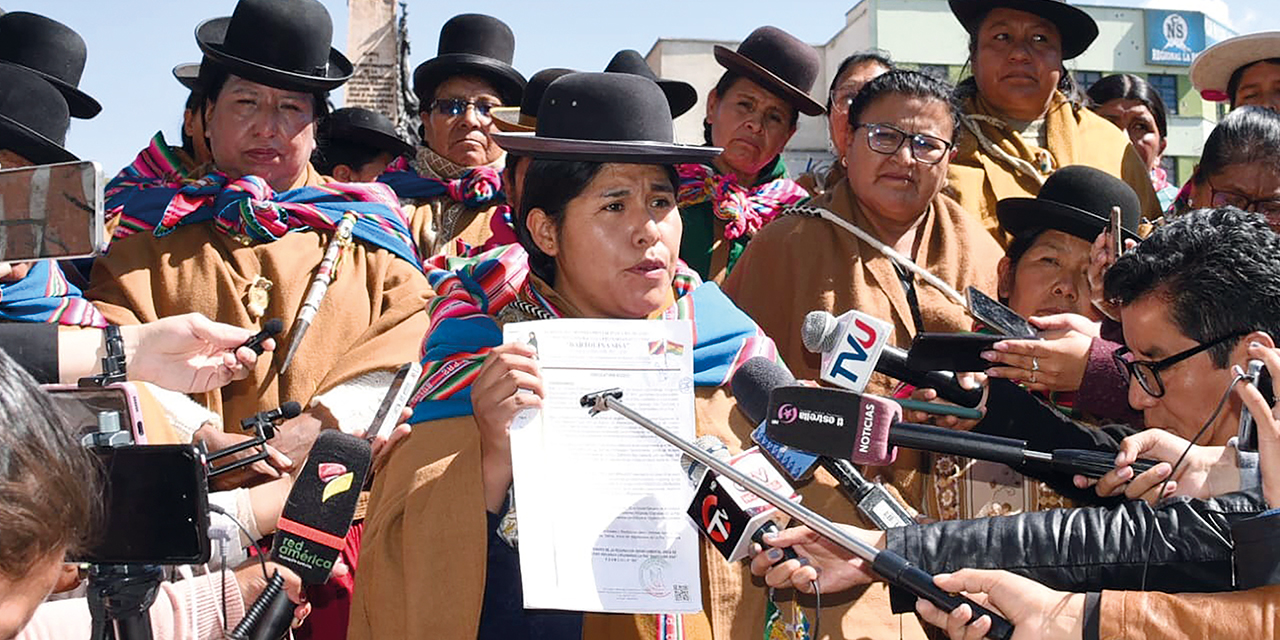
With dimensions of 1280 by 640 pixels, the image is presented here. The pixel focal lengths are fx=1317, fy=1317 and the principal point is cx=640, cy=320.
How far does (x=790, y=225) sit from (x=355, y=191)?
1694 millimetres

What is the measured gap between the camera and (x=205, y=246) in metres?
4.86

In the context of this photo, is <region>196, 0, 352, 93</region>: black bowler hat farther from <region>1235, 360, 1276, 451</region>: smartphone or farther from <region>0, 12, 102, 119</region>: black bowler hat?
<region>1235, 360, 1276, 451</region>: smartphone

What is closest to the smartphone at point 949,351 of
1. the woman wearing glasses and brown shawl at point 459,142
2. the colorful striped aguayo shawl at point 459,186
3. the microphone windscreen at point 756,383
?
the microphone windscreen at point 756,383

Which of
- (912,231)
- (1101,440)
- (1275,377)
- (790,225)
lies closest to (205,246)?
(790,225)

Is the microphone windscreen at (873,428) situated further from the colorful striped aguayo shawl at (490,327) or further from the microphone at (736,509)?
the colorful striped aguayo shawl at (490,327)

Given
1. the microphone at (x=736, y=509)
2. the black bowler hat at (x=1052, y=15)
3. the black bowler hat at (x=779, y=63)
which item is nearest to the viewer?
the microphone at (x=736, y=509)

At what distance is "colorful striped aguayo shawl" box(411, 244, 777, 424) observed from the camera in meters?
3.39

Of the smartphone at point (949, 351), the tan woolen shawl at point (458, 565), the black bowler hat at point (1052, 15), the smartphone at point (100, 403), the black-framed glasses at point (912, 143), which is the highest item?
the black bowler hat at point (1052, 15)

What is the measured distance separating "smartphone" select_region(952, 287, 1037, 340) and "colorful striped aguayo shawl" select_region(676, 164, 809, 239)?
98.8 inches

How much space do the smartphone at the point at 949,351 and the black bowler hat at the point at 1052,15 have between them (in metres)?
2.80

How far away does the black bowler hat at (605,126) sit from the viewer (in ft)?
10.9

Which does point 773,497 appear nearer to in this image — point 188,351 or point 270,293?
point 188,351

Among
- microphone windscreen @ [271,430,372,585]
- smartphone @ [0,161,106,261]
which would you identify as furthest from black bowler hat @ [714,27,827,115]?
smartphone @ [0,161,106,261]

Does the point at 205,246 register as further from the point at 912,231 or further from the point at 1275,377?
the point at 1275,377
